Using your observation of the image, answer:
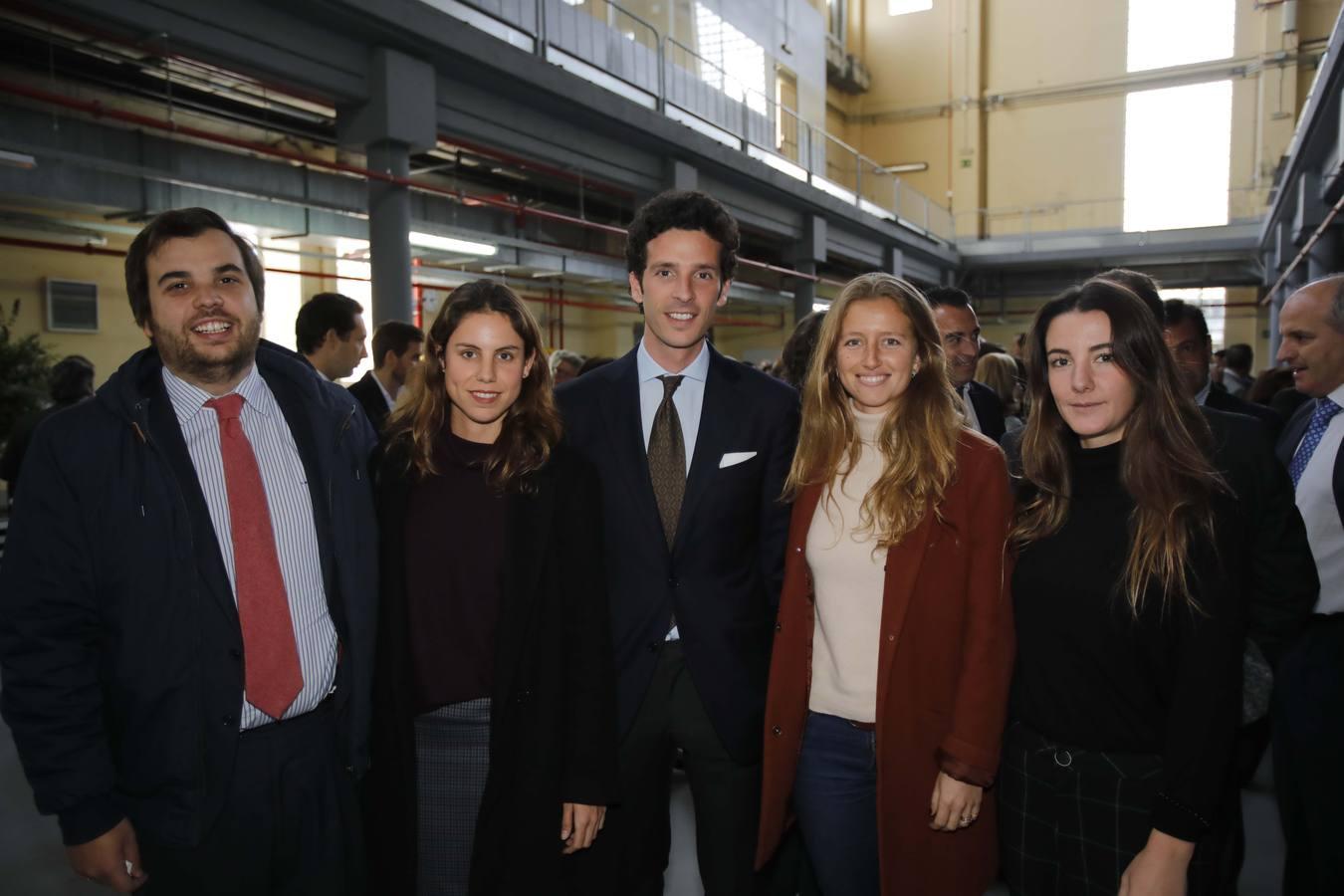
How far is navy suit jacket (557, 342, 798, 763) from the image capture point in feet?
7.20

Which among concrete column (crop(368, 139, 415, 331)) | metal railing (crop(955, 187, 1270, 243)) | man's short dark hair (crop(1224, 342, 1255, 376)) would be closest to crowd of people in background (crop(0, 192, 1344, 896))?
concrete column (crop(368, 139, 415, 331))

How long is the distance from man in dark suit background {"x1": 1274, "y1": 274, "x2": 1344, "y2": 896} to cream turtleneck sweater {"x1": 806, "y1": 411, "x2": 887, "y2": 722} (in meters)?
1.48

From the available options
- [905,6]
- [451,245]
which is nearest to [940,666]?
[451,245]

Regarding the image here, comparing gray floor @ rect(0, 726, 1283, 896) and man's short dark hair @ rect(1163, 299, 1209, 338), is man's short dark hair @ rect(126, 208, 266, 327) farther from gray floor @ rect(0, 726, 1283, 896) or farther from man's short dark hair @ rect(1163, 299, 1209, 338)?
man's short dark hair @ rect(1163, 299, 1209, 338)

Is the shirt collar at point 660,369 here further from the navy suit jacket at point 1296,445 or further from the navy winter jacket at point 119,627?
the navy suit jacket at point 1296,445

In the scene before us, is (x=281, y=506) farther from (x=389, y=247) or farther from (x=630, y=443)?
(x=389, y=247)

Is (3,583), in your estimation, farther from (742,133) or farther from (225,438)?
(742,133)

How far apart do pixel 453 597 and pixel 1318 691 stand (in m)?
2.52

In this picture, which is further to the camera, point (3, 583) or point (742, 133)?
point (742, 133)

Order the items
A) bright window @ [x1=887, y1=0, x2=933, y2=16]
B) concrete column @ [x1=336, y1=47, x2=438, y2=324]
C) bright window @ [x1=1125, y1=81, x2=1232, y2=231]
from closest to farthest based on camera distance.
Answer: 1. concrete column @ [x1=336, y1=47, x2=438, y2=324]
2. bright window @ [x1=1125, y1=81, x2=1232, y2=231]
3. bright window @ [x1=887, y1=0, x2=933, y2=16]

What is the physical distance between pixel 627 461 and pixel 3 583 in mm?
1410

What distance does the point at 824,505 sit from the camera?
2.12 m

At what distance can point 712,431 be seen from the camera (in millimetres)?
2281

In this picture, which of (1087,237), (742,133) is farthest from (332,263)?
(1087,237)
